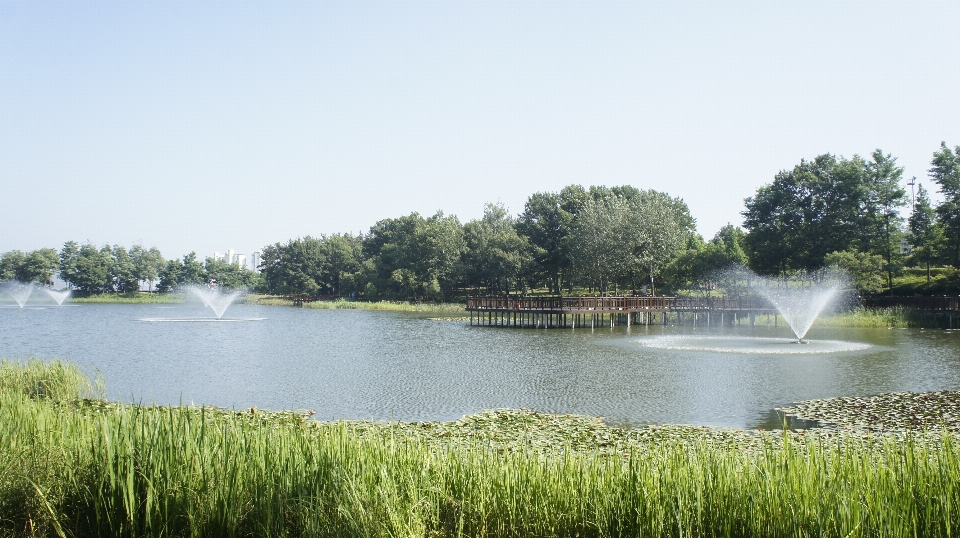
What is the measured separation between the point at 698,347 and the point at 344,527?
28512mm

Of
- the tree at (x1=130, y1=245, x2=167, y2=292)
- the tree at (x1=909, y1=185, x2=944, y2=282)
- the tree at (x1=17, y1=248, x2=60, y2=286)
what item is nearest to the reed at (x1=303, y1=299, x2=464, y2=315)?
the tree at (x1=130, y1=245, x2=167, y2=292)

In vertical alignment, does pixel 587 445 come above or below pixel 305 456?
below

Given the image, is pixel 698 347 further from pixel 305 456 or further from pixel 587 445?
pixel 305 456

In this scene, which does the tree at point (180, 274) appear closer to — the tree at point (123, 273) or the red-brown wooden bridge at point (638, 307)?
the tree at point (123, 273)

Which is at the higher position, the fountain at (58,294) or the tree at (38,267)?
the tree at (38,267)

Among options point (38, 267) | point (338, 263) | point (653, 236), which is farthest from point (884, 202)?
point (38, 267)

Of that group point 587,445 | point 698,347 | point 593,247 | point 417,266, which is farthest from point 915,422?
point 417,266

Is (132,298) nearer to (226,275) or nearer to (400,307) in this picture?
(226,275)

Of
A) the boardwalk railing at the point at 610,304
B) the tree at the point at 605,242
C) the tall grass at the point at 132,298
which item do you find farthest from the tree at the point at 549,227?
the tall grass at the point at 132,298

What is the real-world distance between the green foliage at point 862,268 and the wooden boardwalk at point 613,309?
5.36 m

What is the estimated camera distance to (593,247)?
5847 cm

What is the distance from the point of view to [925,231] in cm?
5225

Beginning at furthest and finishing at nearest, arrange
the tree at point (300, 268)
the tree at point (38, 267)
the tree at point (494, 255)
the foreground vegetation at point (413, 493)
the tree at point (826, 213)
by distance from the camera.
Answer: the tree at point (300, 268) → the tree at point (38, 267) → the tree at point (494, 255) → the tree at point (826, 213) → the foreground vegetation at point (413, 493)

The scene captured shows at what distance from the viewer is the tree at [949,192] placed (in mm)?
48125
